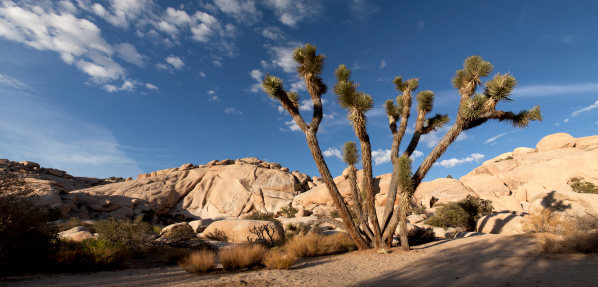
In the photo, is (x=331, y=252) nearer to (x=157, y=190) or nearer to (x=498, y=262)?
(x=498, y=262)

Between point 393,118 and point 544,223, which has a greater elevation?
point 393,118

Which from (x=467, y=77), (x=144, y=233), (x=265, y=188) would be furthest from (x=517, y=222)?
(x=265, y=188)

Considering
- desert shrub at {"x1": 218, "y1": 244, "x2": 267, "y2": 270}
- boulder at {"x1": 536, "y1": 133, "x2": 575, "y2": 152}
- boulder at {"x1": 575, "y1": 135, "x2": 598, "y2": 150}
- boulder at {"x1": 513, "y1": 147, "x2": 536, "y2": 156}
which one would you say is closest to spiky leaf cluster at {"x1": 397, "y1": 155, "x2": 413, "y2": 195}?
desert shrub at {"x1": 218, "y1": 244, "x2": 267, "y2": 270}

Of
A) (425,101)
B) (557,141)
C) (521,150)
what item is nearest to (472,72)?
(425,101)

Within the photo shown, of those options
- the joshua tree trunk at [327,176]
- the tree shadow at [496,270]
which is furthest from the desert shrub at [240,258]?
the joshua tree trunk at [327,176]

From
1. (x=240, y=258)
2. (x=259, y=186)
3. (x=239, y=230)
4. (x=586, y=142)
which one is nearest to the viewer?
(x=240, y=258)

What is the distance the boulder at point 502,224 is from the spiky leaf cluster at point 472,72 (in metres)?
7.44

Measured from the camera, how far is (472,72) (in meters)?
9.90

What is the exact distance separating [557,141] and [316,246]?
138 ft

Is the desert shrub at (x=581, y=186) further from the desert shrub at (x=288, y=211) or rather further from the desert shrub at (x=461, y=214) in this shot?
the desert shrub at (x=288, y=211)

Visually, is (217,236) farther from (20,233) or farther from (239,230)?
(20,233)

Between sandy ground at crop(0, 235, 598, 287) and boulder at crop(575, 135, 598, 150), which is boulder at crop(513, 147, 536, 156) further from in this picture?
sandy ground at crop(0, 235, 598, 287)

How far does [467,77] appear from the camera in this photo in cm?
1002

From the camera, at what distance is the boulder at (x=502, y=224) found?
13.3m
